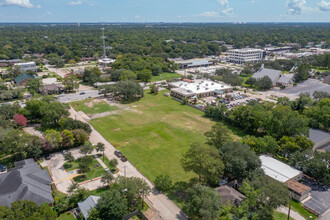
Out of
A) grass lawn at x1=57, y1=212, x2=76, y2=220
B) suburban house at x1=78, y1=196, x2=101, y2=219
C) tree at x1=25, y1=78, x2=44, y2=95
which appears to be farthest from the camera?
tree at x1=25, y1=78, x2=44, y2=95

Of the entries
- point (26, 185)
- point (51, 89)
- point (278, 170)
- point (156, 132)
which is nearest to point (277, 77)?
point (156, 132)

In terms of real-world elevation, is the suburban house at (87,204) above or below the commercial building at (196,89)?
below

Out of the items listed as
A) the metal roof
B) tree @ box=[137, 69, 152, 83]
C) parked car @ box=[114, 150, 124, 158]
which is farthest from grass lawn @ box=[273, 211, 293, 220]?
tree @ box=[137, 69, 152, 83]

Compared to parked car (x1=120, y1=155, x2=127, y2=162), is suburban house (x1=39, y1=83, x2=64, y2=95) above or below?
above

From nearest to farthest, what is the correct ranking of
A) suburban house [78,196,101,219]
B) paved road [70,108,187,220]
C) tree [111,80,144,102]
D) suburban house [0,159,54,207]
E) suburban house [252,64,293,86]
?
1. suburban house [78,196,101,219]
2. paved road [70,108,187,220]
3. suburban house [0,159,54,207]
4. tree [111,80,144,102]
5. suburban house [252,64,293,86]

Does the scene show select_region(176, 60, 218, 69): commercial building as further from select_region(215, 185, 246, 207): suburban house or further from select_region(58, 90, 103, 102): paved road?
select_region(215, 185, 246, 207): suburban house

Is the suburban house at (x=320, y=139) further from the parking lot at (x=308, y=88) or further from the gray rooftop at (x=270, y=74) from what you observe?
the gray rooftop at (x=270, y=74)

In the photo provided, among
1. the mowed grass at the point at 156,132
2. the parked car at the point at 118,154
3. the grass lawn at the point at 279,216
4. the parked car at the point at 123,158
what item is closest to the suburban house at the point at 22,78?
the mowed grass at the point at 156,132
